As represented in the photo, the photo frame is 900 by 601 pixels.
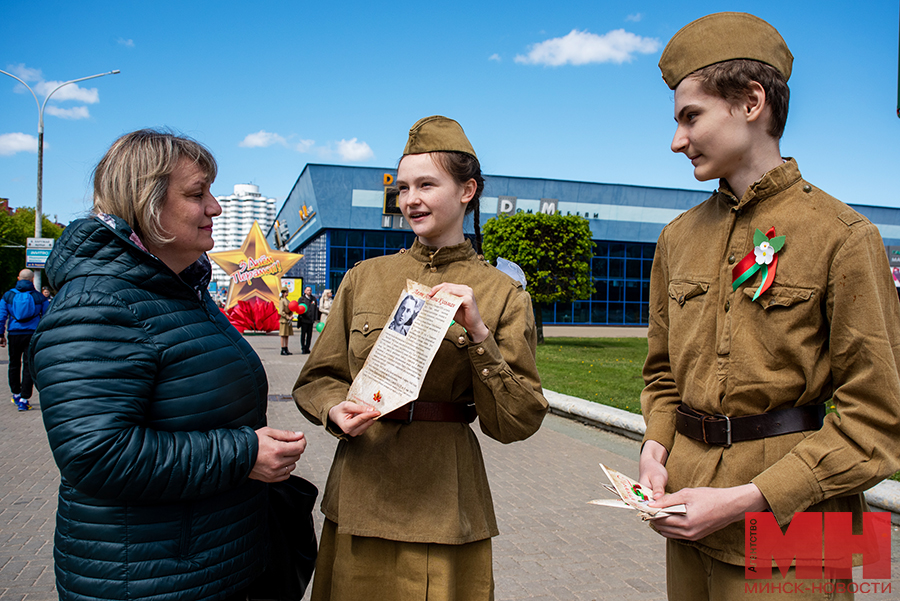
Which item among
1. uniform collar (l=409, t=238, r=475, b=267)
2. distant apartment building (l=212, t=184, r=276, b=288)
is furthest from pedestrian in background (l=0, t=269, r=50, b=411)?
distant apartment building (l=212, t=184, r=276, b=288)

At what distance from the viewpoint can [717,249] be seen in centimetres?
177

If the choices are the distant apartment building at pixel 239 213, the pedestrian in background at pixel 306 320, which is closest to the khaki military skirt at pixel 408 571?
the pedestrian in background at pixel 306 320

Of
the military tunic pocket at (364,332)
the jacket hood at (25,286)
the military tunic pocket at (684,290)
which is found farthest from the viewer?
the jacket hood at (25,286)

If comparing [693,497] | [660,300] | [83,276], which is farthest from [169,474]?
[660,300]

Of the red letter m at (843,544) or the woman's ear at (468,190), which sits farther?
the woman's ear at (468,190)

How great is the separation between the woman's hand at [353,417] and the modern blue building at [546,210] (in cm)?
3078

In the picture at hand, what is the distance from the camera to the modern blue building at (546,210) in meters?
33.8

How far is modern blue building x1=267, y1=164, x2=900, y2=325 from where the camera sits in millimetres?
33781

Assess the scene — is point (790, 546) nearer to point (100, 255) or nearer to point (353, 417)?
point (353, 417)

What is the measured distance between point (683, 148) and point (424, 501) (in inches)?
50.8

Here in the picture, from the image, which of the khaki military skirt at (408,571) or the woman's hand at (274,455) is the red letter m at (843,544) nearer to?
the khaki military skirt at (408,571)

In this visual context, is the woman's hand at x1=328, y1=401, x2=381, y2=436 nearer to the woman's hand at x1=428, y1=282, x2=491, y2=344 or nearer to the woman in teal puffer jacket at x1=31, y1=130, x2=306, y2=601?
the woman in teal puffer jacket at x1=31, y1=130, x2=306, y2=601

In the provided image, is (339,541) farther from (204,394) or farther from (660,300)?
(660,300)

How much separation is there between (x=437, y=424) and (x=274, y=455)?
1.66 feet
